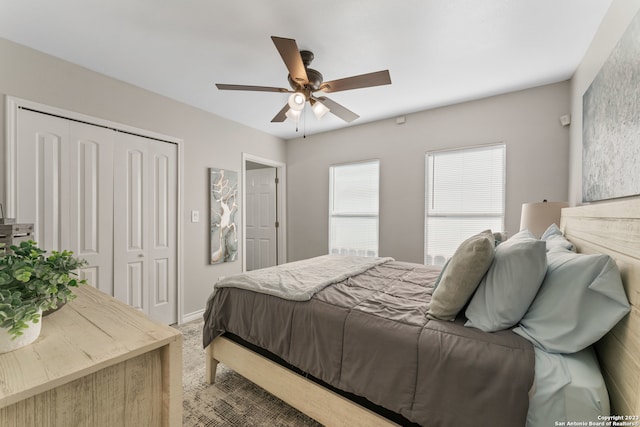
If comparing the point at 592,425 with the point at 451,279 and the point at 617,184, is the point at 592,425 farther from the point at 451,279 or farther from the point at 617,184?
the point at 617,184

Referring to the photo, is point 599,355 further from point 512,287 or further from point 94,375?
point 94,375

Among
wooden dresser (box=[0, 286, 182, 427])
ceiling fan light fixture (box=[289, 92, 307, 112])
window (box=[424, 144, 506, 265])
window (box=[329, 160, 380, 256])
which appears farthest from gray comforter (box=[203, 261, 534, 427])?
window (box=[329, 160, 380, 256])

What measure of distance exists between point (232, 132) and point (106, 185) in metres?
1.69

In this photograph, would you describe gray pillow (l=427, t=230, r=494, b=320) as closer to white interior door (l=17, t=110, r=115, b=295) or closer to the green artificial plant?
the green artificial plant

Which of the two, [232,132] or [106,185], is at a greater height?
[232,132]

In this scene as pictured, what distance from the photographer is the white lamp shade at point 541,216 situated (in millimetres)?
2223

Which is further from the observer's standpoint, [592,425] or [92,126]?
[92,126]

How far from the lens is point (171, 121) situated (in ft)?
10.1

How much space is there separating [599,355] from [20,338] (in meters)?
1.90

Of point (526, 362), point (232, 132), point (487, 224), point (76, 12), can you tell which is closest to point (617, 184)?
point (526, 362)

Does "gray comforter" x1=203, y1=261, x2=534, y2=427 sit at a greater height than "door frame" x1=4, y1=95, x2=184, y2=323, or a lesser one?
lesser

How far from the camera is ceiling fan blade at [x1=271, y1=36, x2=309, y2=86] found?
1.60m

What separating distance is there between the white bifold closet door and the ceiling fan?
4.63 ft

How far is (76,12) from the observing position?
1.77 m
